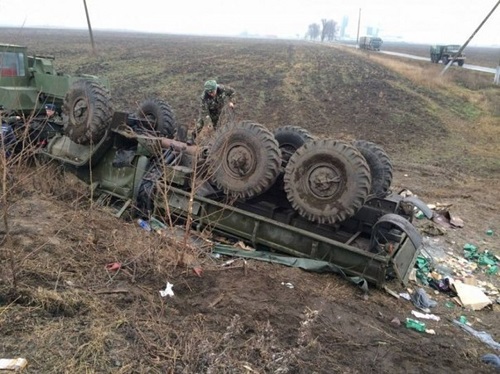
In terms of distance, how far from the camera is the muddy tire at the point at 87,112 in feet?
22.4

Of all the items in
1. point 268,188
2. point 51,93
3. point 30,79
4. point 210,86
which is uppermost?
point 210,86

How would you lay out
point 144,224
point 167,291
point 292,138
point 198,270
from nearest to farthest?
1. point 167,291
2. point 198,270
3. point 144,224
4. point 292,138

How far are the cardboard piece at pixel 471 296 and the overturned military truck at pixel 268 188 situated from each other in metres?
0.65

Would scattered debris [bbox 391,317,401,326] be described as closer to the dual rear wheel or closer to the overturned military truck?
the overturned military truck

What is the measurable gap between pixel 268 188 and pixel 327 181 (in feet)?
2.70

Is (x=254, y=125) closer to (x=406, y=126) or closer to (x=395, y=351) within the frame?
(x=395, y=351)

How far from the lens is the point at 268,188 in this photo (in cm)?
577

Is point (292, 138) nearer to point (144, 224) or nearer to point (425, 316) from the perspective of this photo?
point (144, 224)

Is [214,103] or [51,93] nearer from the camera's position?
[214,103]

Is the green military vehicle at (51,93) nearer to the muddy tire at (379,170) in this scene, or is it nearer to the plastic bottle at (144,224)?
the plastic bottle at (144,224)

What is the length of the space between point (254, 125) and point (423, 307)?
285 centimetres

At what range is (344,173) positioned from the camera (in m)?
5.19

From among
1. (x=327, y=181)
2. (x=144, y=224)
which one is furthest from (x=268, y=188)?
(x=144, y=224)

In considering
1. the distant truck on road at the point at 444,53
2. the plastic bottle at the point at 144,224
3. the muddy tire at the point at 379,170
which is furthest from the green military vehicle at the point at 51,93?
the distant truck on road at the point at 444,53
